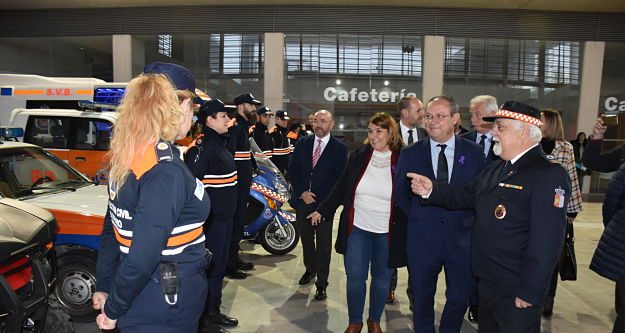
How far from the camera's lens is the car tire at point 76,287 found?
3744 millimetres

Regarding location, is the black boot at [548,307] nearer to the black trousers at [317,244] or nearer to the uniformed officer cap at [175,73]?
the black trousers at [317,244]

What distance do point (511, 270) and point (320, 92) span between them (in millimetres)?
12256

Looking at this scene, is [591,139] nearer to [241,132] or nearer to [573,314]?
[573,314]

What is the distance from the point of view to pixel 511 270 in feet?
8.04

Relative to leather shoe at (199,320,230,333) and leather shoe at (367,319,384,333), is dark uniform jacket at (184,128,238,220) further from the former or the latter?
leather shoe at (367,319,384,333)

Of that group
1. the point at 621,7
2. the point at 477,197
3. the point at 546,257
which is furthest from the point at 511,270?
the point at 621,7

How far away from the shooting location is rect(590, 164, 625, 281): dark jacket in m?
2.59

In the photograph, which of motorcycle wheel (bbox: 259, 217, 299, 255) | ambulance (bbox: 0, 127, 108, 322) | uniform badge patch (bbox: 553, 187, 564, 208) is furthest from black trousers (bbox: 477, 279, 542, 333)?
motorcycle wheel (bbox: 259, 217, 299, 255)

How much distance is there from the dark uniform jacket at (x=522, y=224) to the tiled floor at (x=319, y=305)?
5.72 ft

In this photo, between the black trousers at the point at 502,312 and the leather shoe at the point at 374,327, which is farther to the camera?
the leather shoe at the point at 374,327

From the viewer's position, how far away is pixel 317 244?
16.0 feet

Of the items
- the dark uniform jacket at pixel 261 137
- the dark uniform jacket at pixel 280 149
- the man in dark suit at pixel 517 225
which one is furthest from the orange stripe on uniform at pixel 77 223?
the dark uniform jacket at pixel 280 149

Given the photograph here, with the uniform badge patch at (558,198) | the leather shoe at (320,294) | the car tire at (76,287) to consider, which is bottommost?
the leather shoe at (320,294)

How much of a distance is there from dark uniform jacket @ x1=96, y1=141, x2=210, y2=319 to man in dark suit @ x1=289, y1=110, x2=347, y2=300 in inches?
115
